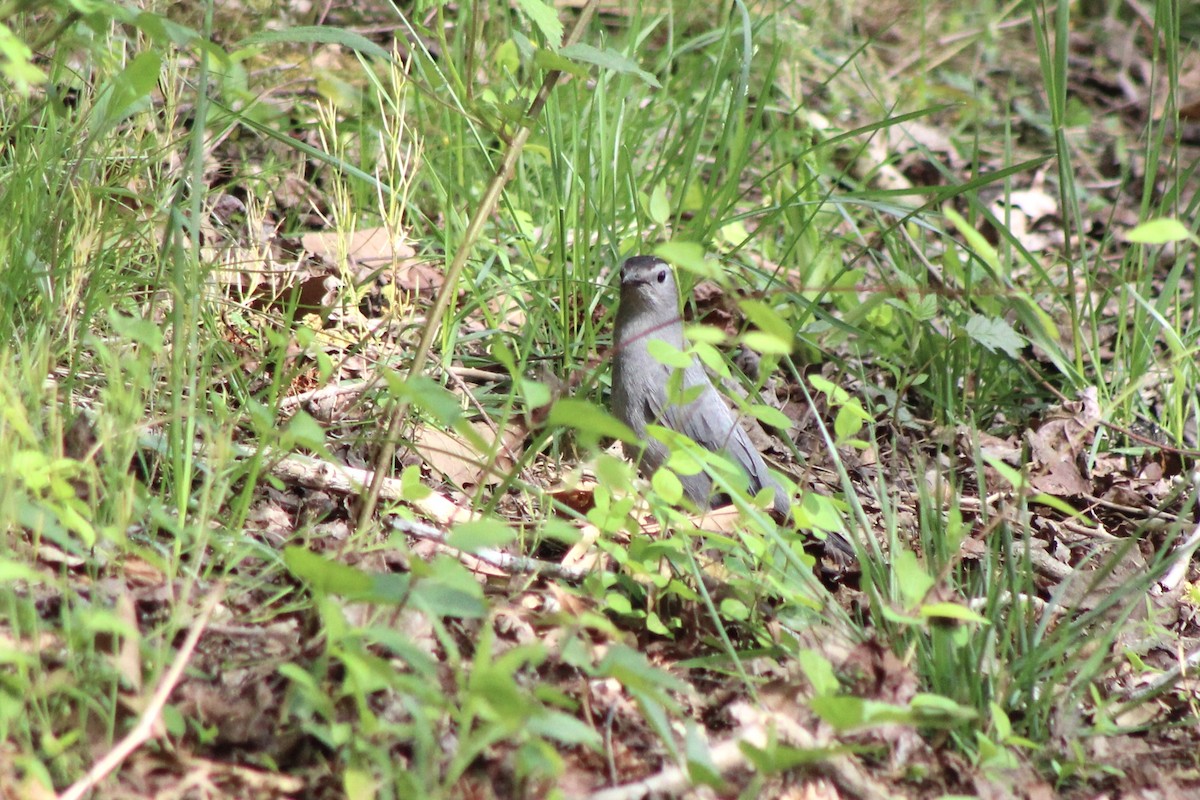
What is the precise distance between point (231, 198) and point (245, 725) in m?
2.61

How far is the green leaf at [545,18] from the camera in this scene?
97.6 inches

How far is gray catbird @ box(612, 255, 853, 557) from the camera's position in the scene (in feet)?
12.3

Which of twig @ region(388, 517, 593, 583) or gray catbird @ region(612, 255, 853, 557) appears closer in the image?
twig @ region(388, 517, 593, 583)

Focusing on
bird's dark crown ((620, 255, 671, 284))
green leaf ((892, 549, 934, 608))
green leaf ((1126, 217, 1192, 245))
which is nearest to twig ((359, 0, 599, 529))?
bird's dark crown ((620, 255, 671, 284))

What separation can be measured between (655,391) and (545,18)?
1.63m

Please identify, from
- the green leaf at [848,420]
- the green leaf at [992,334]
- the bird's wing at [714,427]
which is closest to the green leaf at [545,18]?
the green leaf at [848,420]

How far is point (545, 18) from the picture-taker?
2545 millimetres

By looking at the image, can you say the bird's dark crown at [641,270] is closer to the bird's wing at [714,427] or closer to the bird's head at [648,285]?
the bird's head at [648,285]

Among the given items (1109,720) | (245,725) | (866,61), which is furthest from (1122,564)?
(866,61)

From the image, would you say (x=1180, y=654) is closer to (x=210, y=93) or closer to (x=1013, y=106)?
(x=210, y=93)

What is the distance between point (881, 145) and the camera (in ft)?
20.0

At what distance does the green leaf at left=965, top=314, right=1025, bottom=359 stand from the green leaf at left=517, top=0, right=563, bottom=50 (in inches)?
72.6

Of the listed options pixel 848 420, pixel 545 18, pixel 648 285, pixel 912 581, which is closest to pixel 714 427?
pixel 648 285

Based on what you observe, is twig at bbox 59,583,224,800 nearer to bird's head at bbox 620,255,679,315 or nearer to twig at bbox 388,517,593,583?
twig at bbox 388,517,593,583
